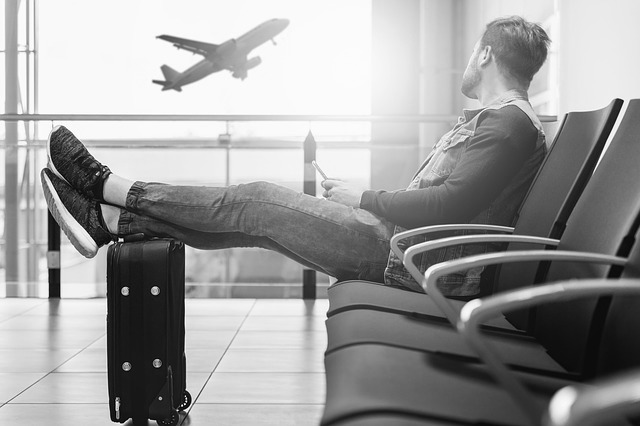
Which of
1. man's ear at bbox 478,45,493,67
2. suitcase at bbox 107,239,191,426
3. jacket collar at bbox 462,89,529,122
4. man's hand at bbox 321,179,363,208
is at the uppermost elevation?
man's ear at bbox 478,45,493,67

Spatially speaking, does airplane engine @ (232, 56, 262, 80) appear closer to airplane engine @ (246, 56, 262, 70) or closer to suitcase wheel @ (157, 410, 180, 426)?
airplane engine @ (246, 56, 262, 70)

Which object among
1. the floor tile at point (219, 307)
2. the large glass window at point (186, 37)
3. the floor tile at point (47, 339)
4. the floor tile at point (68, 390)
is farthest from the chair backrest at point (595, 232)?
the large glass window at point (186, 37)

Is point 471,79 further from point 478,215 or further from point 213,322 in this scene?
point 213,322

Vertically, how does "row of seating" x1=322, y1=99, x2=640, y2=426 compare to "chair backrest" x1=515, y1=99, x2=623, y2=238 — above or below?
below

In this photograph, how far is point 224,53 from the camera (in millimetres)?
12688

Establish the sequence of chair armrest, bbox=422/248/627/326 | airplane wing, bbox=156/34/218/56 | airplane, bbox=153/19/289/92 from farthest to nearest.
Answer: airplane, bbox=153/19/289/92 < airplane wing, bbox=156/34/218/56 < chair armrest, bbox=422/248/627/326

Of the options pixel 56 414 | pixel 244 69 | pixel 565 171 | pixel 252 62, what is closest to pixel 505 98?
pixel 565 171

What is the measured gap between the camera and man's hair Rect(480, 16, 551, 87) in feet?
6.94

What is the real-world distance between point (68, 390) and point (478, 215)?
4.28 ft

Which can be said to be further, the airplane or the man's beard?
the airplane

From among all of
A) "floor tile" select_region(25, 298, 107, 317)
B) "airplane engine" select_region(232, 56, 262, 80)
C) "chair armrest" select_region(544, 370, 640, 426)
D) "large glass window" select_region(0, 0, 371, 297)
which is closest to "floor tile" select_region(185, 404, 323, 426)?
"chair armrest" select_region(544, 370, 640, 426)

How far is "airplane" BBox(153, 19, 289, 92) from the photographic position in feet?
37.8

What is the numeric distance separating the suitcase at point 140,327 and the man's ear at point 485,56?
1.00 m

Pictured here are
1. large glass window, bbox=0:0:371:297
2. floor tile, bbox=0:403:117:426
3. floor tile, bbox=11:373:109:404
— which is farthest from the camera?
large glass window, bbox=0:0:371:297
